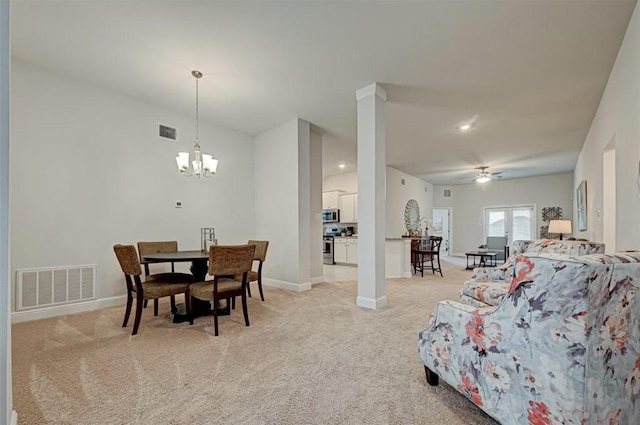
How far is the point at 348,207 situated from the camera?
28.6 feet

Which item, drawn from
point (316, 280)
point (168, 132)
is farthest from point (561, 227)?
point (168, 132)

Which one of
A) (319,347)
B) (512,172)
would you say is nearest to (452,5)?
(319,347)

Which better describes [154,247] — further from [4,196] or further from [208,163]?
[4,196]

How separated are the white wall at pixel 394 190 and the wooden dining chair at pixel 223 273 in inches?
228

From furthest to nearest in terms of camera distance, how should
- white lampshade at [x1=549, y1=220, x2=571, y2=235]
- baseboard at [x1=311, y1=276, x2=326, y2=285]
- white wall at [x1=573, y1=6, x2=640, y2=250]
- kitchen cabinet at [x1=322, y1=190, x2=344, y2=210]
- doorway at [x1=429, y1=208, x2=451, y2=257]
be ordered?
1. doorway at [x1=429, y1=208, x2=451, y2=257]
2. kitchen cabinet at [x1=322, y1=190, x2=344, y2=210]
3. white lampshade at [x1=549, y1=220, x2=571, y2=235]
4. baseboard at [x1=311, y1=276, x2=326, y2=285]
5. white wall at [x1=573, y1=6, x2=640, y2=250]

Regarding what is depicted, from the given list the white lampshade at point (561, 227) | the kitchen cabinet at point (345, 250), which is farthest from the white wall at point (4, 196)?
the white lampshade at point (561, 227)

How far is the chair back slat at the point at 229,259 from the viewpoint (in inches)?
113

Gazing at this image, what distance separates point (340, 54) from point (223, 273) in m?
2.57

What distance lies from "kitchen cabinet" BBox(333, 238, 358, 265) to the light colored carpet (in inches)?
178

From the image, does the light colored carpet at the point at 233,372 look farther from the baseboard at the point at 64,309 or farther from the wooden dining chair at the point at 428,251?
the wooden dining chair at the point at 428,251

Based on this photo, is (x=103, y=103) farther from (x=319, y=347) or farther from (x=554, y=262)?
(x=554, y=262)

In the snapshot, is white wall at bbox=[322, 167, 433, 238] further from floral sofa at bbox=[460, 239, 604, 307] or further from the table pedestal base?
the table pedestal base

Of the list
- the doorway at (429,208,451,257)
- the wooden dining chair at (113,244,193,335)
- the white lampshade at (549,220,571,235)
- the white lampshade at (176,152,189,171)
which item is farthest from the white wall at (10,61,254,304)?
the doorway at (429,208,451,257)

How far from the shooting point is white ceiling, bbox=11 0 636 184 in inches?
98.7
